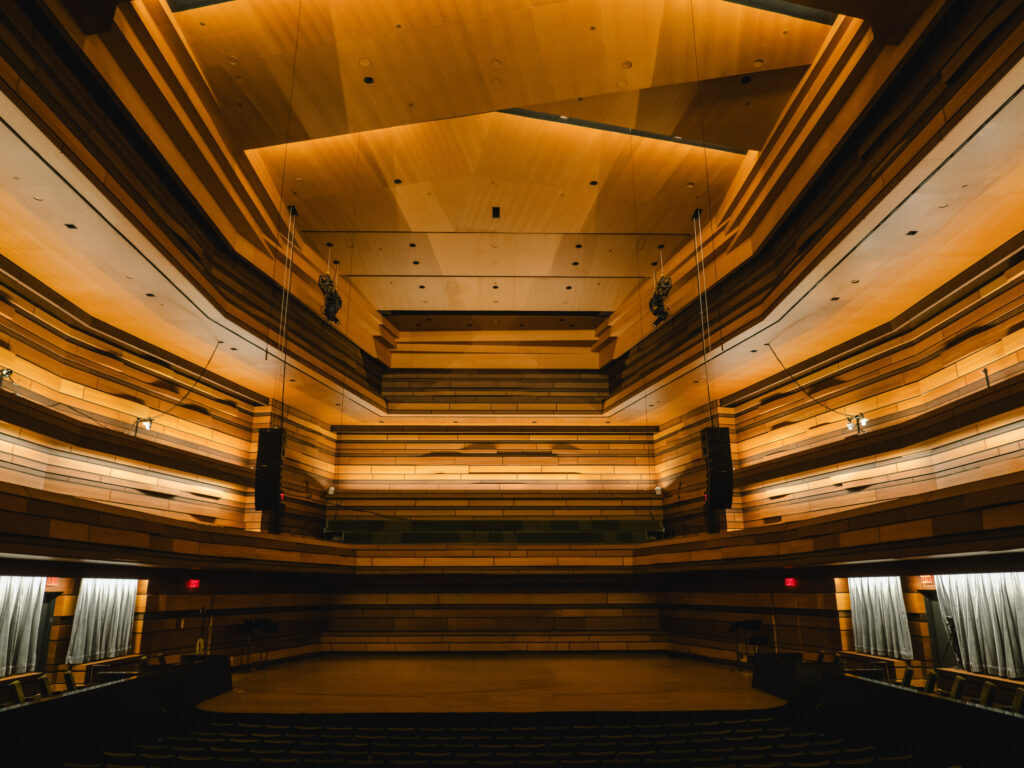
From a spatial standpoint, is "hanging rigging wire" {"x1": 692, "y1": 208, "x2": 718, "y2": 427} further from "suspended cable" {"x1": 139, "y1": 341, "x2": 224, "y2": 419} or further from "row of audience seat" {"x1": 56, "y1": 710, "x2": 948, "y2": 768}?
"suspended cable" {"x1": 139, "y1": 341, "x2": 224, "y2": 419}

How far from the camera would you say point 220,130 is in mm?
7918

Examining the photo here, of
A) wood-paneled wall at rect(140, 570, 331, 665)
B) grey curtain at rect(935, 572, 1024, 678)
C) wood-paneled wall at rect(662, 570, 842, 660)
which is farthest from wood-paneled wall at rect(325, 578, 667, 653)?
grey curtain at rect(935, 572, 1024, 678)

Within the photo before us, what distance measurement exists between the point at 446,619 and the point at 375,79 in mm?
9775

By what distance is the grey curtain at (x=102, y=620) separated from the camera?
26.0 ft

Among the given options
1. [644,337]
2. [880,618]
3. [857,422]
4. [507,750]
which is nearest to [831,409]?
[857,422]

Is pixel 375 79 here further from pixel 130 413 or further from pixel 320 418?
pixel 320 418

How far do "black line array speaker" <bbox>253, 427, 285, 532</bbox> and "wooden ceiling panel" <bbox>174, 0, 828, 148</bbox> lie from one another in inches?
157

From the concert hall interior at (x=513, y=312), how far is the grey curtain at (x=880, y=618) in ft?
0.15

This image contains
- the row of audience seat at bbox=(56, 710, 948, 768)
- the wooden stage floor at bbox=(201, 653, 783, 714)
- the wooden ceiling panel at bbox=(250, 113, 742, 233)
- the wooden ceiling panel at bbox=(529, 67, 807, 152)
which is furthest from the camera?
the wooden ceiling panel at bbox=(250, 113, 742, 233)

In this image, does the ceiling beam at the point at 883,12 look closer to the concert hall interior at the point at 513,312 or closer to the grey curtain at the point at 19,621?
the concert hall interior at the point at 513,312

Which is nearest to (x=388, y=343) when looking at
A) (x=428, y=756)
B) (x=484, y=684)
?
(x=484, y=684)

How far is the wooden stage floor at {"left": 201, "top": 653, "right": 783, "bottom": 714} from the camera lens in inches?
268

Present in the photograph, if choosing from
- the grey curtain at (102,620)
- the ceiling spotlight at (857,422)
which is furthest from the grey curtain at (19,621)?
the ceiling spotlight at (857,422)

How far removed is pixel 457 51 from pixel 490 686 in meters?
7.63
